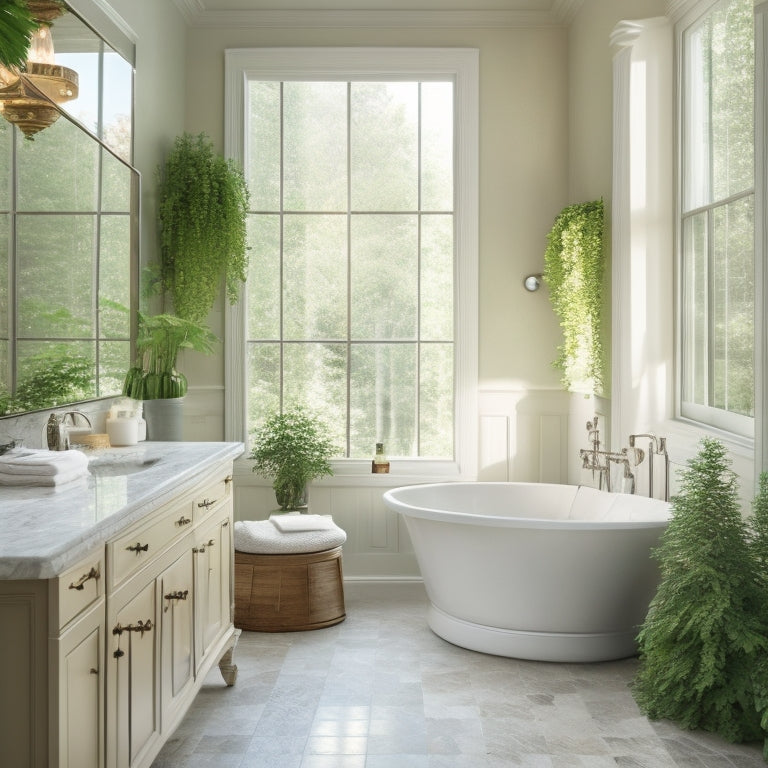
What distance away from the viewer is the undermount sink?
2.58 m

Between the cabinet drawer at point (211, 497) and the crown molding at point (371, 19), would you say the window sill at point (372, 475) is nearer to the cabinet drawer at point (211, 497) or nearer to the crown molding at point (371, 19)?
the cabinet drawer at point (211, 497)

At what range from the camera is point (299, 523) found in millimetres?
4125

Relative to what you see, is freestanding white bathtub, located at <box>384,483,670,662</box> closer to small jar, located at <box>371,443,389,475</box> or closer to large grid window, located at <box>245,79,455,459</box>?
small jar, located at <box>371,443,389,475</box>

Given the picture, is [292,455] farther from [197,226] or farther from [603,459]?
[603,459]

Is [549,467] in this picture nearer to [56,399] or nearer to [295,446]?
[295,446]

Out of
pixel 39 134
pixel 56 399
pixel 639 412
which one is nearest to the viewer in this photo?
pixel 39 134

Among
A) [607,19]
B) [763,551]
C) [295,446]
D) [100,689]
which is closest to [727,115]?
[607,19]

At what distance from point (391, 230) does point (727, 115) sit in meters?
1.97

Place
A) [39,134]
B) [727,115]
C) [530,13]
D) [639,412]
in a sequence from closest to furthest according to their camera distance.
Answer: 1. [39,134]
2. [727,115]
3. [639,412]
4. [530,13]

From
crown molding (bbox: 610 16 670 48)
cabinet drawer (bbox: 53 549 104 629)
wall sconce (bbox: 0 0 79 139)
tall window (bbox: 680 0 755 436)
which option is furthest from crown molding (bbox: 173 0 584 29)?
cabinet drawer (bbox: 53 549 104 629)

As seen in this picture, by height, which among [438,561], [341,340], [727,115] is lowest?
[438,561]

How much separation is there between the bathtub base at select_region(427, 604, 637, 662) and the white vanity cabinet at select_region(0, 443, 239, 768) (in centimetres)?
109

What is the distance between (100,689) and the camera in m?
1.91

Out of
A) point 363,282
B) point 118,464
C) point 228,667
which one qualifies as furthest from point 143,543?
point 363,282
